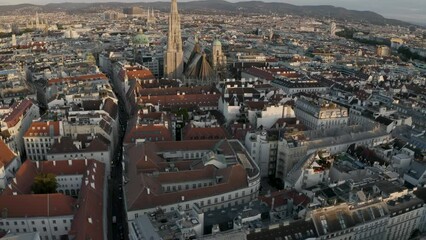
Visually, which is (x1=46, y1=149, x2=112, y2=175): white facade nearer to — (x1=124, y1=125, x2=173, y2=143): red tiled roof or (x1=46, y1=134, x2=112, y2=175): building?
(x1=46, y1=134, x2=112, y2=175): building

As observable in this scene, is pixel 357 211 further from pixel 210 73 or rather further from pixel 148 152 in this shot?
pixel 210 73

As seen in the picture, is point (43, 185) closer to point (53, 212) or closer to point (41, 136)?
point (53, 212)

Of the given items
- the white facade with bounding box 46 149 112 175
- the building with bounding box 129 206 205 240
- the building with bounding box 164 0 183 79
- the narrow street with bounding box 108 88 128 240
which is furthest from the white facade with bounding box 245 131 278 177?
the building with bounding box 164 0 183 79

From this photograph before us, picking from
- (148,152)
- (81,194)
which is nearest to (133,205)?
(81,194)

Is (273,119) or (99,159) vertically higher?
(273,119)

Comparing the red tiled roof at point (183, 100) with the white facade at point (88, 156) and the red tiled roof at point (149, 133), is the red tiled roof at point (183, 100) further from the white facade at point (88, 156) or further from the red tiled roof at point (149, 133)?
the white facade at point (88, 156)
